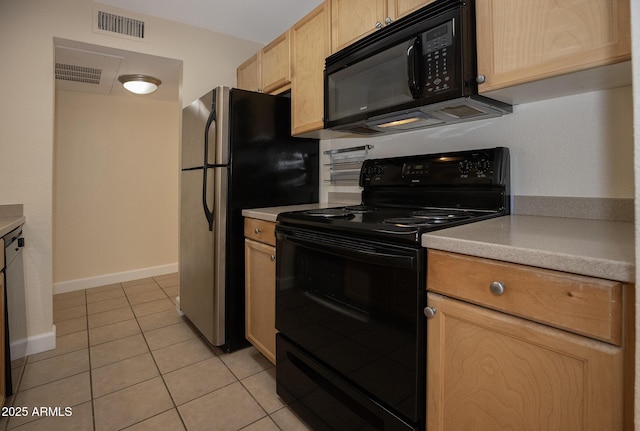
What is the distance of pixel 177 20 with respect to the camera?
2586 mm

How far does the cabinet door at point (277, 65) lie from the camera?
218 cm

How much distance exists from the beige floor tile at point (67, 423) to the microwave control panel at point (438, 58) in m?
2.09

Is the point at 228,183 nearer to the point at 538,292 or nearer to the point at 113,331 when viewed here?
the point at 113,331

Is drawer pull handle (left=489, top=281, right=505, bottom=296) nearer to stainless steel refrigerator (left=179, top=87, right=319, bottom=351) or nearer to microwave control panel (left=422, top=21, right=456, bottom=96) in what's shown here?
microwave control panel (left=422, top=21, right=456, bottom=96)

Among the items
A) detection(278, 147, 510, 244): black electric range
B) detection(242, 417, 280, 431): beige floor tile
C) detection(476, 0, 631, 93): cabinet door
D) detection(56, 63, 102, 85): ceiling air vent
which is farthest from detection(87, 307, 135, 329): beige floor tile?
detection(476, 0, 631, 93): cabinet door

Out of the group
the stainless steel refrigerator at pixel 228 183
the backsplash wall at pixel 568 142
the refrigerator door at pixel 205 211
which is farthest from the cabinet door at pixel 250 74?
the backsplash wall at pixel 568 142

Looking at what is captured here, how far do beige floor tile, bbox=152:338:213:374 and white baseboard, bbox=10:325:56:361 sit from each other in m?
0.72

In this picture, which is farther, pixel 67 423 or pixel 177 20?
pixel 177 20

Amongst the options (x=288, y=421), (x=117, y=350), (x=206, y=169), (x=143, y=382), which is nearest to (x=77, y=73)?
(x=206, y=169)

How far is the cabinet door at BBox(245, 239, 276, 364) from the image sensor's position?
179cm

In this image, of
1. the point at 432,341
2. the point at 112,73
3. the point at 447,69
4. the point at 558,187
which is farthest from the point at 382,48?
the point at 112,73

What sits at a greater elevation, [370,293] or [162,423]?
[370,293]

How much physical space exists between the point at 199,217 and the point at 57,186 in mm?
2297

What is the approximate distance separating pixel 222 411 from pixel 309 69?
6.32 ft
